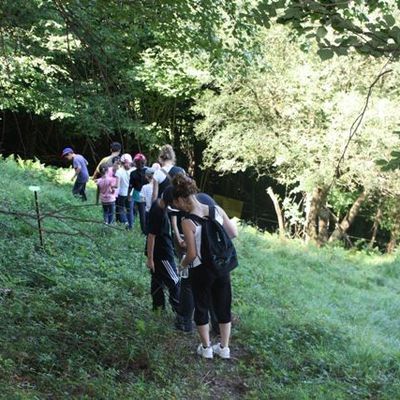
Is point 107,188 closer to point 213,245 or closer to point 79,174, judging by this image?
point 79,174

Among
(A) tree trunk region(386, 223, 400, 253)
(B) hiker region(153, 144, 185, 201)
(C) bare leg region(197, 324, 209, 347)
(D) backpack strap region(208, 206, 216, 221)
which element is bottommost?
(A) tree trunk region(386, 223, 400, 253)

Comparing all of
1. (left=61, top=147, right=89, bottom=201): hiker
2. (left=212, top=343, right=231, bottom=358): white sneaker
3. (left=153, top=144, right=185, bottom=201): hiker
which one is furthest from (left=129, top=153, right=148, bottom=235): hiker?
(left=212, top=343, right=231, bottom=358): white sneaker

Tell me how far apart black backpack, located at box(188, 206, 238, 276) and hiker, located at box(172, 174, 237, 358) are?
0.02m

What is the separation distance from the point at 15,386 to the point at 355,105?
12.1 metres

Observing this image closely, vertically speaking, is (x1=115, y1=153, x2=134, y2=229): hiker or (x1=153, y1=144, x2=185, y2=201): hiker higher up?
(x1=153, y1=144, x2=185, y2=201): hiker

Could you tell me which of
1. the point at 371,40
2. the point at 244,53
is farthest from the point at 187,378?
the point at 244,53

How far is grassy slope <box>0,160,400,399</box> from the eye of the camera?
14.3 ft

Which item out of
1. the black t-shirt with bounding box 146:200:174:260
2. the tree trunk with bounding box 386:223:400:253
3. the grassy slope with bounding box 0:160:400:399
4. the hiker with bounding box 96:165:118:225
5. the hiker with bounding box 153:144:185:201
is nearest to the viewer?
the grassy slope with bounding box 0:160:400:399

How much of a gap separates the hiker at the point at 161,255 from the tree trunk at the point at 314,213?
38.5 feet

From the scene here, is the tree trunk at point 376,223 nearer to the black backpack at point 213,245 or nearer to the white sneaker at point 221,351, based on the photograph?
the white sneaker at point 221,351

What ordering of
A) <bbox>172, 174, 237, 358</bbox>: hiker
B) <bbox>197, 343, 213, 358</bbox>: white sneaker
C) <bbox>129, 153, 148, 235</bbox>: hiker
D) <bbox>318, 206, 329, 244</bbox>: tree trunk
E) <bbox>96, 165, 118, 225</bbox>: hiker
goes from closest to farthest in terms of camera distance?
<bbox>172, 174, 237, 358</bbox>: hiker → <bbox>197, 343, 213, 358</bbox>: white sneaker → <bbox>129, 153, 148, 235</bbox>: hiker → <bbox>96, 165, 118, 225</bbox>: hiker → <bbox>318, 206, 329, 244</bbox>: tree trunk

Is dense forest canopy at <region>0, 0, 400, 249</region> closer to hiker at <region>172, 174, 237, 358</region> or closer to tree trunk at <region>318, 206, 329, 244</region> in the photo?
tree trunk at <region>318, 206, 329, 244</region>

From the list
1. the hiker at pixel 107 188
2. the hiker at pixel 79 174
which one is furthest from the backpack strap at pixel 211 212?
the hiker at pixel 79 174

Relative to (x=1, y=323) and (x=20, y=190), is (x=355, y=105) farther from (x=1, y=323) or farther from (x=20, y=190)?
(x=1, y=323)
